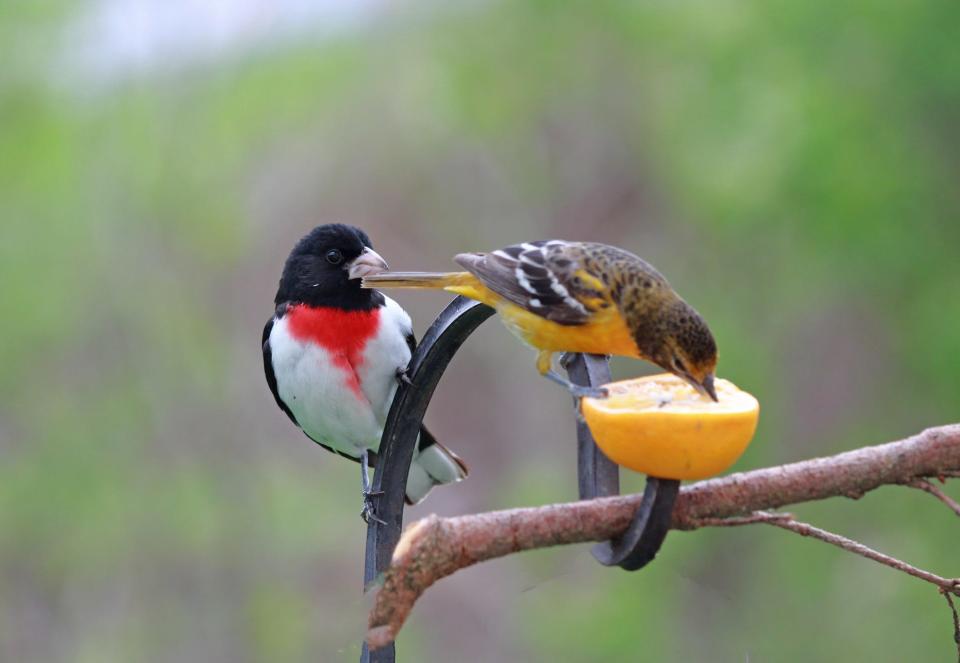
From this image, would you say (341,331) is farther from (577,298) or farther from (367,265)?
(577,298)

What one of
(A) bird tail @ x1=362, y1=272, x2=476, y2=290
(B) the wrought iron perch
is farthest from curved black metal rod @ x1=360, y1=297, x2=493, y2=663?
(A) bird tail @ x1=362, y1=272, x2=476, y2=290

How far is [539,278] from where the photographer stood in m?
2.36

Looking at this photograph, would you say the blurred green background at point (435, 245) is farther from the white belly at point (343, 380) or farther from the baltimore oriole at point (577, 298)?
the baltimore oriole at point (577, 298)

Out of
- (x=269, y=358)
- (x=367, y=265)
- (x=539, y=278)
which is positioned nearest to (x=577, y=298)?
(x=539, y=278)

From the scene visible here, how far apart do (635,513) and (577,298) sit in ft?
2.41

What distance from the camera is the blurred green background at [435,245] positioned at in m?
5.77

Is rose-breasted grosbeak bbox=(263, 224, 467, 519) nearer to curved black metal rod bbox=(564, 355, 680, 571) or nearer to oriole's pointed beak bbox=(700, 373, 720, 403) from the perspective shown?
curved black metal rod bbox=(564, 355, 680, 571)

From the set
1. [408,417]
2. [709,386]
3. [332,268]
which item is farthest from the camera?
[332,268]

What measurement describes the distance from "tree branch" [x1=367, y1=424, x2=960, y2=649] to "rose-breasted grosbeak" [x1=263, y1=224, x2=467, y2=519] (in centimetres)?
130

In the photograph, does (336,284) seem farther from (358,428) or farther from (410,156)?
(410,156)

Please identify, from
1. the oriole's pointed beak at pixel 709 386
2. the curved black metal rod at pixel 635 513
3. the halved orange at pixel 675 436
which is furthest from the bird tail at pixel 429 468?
the halved orange at pixel 675 436

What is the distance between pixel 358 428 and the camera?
9.74 feet

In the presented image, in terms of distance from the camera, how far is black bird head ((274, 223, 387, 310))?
8.86 ft

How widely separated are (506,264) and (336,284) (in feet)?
2.08
